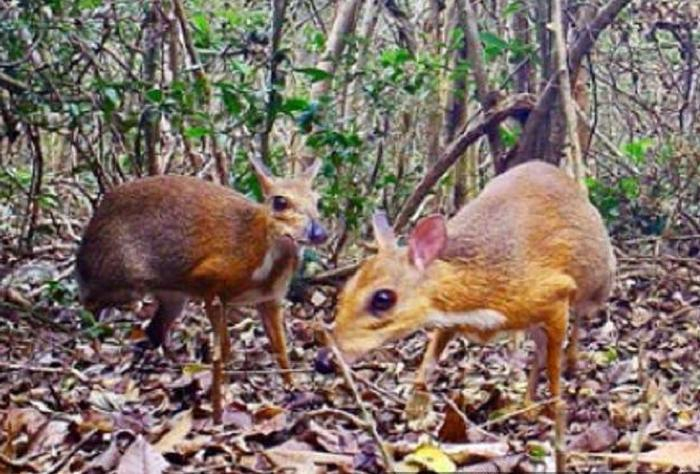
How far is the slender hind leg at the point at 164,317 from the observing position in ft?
23.5

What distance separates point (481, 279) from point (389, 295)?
42 centimetres

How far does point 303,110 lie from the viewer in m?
7.63

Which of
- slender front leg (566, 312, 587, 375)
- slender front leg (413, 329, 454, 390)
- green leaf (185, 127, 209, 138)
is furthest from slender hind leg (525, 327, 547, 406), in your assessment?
green leaf (185, 127, 209, 138)

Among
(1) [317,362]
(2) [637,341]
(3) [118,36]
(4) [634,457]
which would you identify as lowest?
(2) [637,341]

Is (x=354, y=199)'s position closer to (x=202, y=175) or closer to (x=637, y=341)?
(x=202, y=175)

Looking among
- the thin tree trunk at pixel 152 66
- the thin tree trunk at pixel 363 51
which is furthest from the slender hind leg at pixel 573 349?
the thin tree trunk at pixel 363 51

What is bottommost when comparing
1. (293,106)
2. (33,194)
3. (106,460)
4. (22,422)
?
(22,422)

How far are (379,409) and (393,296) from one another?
469 millimetres

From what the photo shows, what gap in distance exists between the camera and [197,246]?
6.98 metres

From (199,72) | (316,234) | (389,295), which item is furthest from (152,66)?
(389,295)

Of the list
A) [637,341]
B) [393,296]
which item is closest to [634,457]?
[393,296]

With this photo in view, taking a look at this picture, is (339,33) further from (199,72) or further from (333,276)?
(333,276)

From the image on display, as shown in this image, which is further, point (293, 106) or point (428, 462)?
point (293, 106)

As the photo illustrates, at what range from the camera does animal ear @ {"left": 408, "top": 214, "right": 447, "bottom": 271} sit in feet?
16.5
